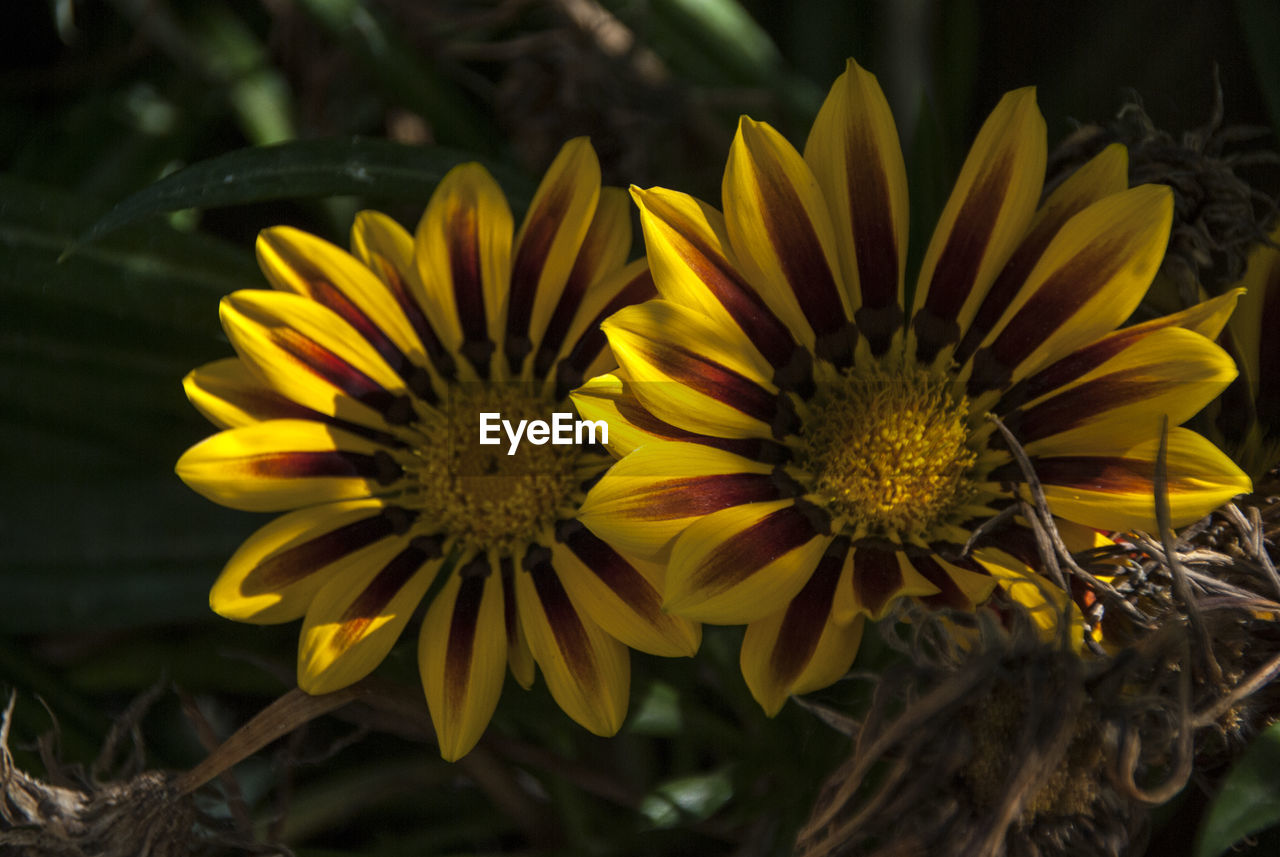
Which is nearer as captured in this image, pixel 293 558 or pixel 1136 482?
pixel 1136 482

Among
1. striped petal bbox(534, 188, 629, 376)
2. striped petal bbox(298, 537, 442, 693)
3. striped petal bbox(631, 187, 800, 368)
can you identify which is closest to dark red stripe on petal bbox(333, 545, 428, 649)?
striped petal bbox(298, 537, 442, 693)

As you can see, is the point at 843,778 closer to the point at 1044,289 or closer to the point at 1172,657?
the point at 1172,657

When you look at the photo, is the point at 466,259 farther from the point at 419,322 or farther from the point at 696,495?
the point at 696,495

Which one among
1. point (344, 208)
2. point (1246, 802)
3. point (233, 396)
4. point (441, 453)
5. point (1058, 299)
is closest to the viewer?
point (1246, 802)

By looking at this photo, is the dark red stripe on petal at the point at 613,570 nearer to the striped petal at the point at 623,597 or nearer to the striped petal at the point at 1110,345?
the striped petal at the point at 623,597

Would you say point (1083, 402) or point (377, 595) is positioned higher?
point (1083, 402)

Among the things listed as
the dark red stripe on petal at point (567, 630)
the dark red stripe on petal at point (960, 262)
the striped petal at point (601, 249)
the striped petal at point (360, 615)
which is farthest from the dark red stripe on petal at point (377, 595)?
the dark red stripe on petal at point (960, 262)

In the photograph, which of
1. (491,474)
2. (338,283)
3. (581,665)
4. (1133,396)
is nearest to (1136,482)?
(1133,396)
